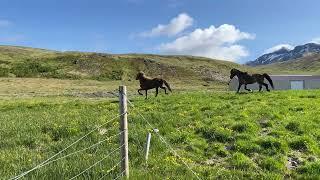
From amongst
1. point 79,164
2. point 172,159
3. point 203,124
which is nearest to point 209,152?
point 172,159

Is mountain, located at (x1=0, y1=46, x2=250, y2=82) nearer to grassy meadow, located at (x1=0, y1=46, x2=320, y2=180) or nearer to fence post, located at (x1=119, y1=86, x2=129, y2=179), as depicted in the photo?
grassy meadow, located at (x1=0, y1=46, x2=320, y2=180)

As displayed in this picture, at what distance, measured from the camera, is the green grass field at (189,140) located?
52.7 feet

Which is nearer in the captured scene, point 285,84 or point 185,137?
point 185,137

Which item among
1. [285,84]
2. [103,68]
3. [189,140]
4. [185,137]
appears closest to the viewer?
[189,140]

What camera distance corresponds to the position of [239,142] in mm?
19328

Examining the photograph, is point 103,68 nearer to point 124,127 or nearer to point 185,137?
point 185,137

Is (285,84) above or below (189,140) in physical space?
above

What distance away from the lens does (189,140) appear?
65.4 feet

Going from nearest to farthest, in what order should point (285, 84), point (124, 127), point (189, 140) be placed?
point (124, 127)
point (189, 140)
point (285, 84)

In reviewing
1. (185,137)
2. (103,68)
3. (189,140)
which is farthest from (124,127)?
(103,68)

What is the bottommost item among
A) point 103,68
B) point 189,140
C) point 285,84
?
point 189,140

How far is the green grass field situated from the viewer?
52.7 ft

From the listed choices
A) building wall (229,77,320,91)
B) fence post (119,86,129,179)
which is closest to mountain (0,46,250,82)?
building wall (229,77,320,91)

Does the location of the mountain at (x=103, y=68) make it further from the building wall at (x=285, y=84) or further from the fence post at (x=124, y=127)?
the fence post at (x=124, y=127)
